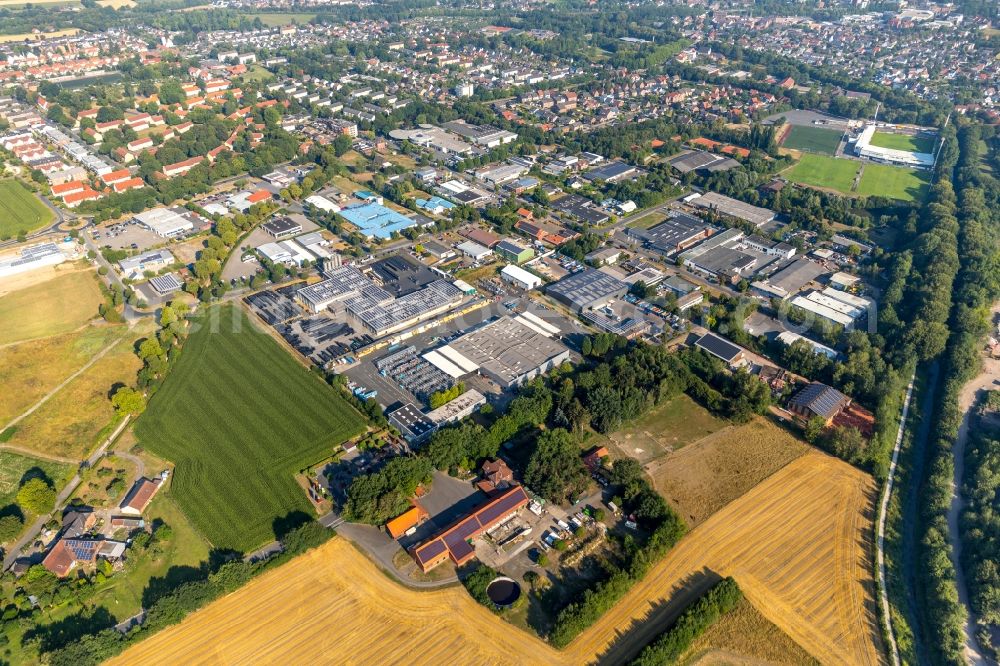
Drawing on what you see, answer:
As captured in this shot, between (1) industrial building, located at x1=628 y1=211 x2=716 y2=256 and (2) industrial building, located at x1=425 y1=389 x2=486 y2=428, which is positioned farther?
(1) industrial building, located at x1=628 y1=211 x2=716 y2=256

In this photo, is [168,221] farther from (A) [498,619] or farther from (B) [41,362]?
(A) [498,619]

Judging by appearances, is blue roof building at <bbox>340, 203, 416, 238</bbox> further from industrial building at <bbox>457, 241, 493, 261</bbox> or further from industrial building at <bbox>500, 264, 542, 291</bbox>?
industrial building at <bbox>500, 264, 542, 291</bbox>

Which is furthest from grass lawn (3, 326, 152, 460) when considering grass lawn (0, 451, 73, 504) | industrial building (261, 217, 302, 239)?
industrial building (261, 217, 302, 239)

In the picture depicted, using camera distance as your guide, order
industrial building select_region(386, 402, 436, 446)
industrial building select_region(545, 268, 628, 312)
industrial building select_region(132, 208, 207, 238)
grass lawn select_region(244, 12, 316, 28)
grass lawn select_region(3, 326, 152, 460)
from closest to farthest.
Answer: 1. industrial building select_region(386, 402, 436, 446)
2. grass lawn select_region(3, 326, 152, 460)
3. industrial building select_region(545, 268, 628, 312)
4. industrial building select_region(132, 208, 207, 238)
5. grass lawn select_region(244, 12, 316, 28)

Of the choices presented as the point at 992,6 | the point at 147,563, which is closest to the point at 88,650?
the point at 147,563

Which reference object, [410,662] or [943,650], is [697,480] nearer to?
[943,650]

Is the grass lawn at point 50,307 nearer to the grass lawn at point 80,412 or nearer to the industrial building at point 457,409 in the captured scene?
the grass lawn at point 80,412

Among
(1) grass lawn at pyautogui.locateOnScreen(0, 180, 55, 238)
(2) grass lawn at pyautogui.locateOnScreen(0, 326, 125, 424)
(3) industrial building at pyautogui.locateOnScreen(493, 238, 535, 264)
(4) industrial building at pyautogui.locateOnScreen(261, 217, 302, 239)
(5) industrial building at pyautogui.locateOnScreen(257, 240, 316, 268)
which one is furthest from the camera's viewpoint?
(1) grass lawn at pyautogui.locateOnScreen(0, 180, 55, 238)

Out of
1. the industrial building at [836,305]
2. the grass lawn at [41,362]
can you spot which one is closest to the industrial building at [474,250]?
the industrial building at [836,305]
